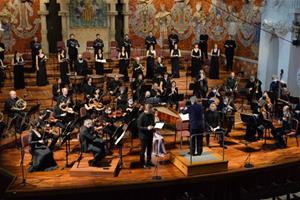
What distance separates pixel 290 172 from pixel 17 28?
38.1ft

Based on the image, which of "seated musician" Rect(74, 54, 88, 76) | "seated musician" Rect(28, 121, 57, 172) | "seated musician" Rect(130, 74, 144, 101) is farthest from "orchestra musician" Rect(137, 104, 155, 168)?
"seated musician" Rect(74, 54, 88, 76)

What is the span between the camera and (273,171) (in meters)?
10.7

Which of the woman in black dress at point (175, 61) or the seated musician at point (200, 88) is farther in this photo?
the woman in black dress at point (175, 61)

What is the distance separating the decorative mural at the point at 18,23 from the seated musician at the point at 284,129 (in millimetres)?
10511

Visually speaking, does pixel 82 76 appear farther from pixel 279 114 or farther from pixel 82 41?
pixel 279 114

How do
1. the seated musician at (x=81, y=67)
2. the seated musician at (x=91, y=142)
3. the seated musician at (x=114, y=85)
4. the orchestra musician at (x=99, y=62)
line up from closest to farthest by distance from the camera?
1. the seated musician at (x=91, y=142)
2. the seated musician at (x=114, y=85)
3. the seated musician at (x=81, y=67)
4. the orchestra musician at (x=99, y=62)

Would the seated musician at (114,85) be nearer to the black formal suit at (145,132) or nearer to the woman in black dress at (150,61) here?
the woman in black dress at (150,61)

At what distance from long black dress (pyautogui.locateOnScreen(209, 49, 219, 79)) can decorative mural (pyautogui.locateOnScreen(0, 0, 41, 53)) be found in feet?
22.5

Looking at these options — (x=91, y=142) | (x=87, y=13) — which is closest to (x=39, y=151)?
(x=91, y=142)

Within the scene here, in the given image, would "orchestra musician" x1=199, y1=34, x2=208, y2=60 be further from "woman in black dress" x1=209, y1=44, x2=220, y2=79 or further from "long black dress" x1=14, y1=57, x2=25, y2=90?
"long black dress" x1=14, y1=57, x2=25, y2=90

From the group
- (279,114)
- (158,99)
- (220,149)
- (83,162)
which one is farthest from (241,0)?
(83,162)

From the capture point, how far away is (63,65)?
50.6ft

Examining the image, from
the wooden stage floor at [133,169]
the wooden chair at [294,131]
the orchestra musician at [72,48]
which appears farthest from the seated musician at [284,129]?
the orchestra musician at [72,48]

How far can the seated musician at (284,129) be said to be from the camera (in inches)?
467
